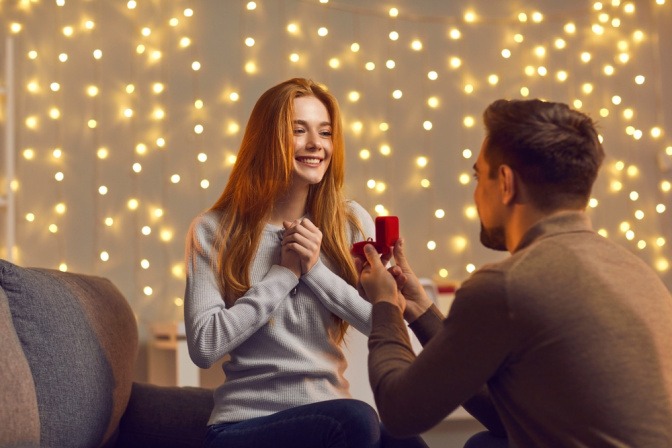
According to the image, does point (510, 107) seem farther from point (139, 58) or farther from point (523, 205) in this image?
point (139, 58)

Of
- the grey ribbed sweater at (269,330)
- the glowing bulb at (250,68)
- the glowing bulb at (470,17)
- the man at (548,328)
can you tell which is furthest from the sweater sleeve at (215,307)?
the glowing bulb at (470,17)

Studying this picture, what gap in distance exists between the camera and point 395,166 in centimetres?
370

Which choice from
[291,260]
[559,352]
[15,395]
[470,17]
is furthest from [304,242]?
[470,17]

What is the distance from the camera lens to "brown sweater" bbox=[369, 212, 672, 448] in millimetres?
1289

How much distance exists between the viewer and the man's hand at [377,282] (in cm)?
160

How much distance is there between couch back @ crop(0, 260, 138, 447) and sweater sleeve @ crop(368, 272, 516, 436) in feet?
2.16

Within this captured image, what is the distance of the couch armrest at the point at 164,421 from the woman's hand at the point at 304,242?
461mm

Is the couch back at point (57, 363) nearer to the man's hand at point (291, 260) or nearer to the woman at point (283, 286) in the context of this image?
the woman at point (283, 286)

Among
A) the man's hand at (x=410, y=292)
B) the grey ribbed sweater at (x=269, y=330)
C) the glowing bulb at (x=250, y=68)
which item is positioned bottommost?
the grey ribbed sweater at (x=269, y=330)

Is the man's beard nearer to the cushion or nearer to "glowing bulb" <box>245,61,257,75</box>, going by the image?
the cushion

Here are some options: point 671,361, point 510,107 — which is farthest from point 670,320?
point 510,107

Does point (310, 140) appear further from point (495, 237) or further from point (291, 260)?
point (495, 237)

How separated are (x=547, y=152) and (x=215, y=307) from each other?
810 millimetres

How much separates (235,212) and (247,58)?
165cm
